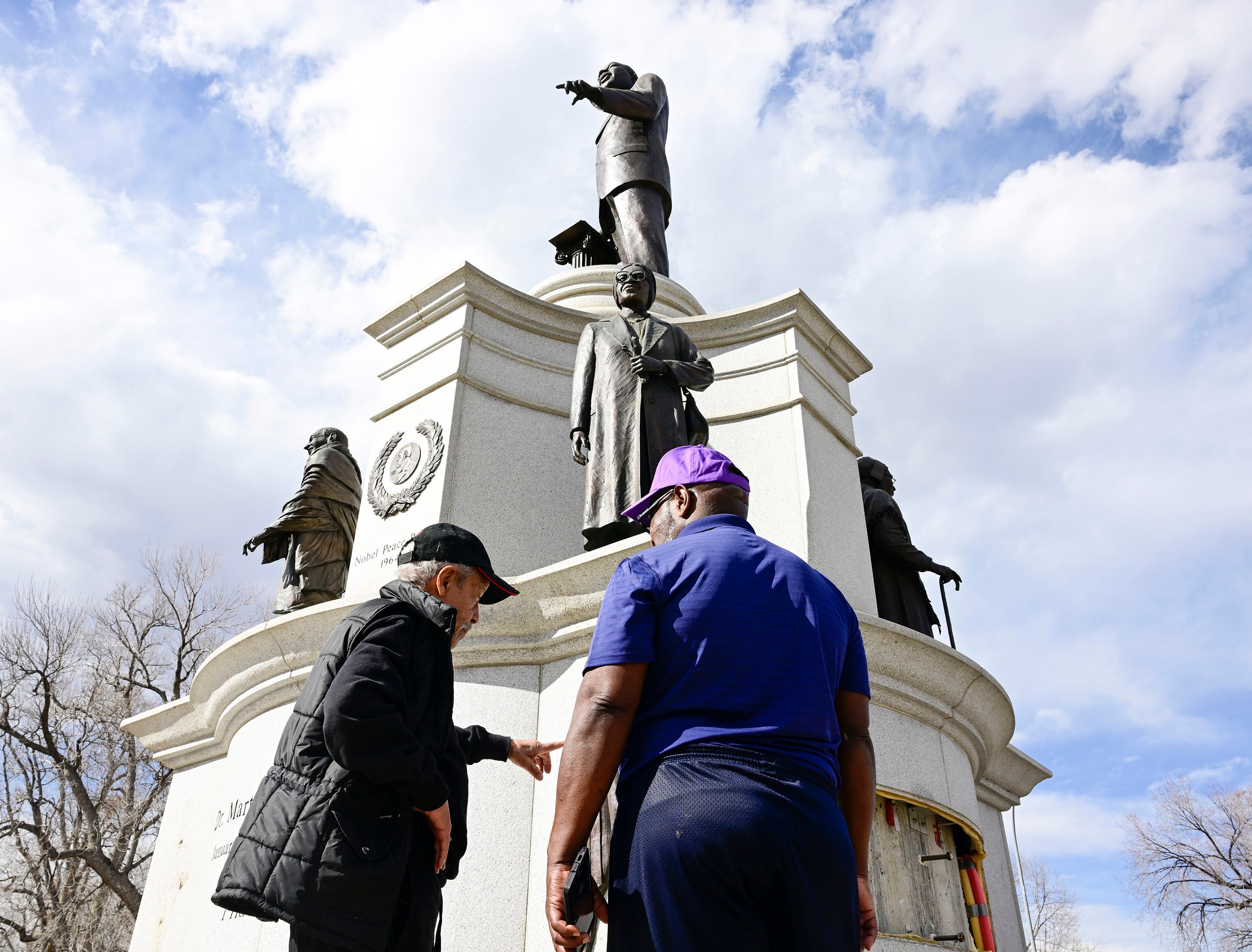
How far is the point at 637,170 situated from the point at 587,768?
27.6 feet

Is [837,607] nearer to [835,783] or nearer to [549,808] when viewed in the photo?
[835,783]

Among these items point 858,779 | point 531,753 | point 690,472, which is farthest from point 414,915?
point 690,472

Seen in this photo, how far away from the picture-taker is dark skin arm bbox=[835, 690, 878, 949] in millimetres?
2322

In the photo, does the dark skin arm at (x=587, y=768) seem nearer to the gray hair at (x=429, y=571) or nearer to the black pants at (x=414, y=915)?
the black pants at (x=414, y=915)

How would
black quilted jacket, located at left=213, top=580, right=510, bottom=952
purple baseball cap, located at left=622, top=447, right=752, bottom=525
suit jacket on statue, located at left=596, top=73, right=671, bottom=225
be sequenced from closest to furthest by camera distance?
black quilted jacket, located at left=213, top=580, right=510, bottom=952
purple baseball cap, located at left=622, top=447, right=752, bottom=525
suit jacket on statue, located at left=596, top=73, right=671, bottom=225

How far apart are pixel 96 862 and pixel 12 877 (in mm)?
2237

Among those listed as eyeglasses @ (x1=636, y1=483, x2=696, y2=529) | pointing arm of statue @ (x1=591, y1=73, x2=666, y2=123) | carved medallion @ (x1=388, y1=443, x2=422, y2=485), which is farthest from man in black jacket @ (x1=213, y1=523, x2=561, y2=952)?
pointing arm of statue @ (x1=591, y1=73, x2=666, y2=123)

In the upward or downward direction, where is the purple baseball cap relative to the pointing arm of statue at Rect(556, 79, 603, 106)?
downward

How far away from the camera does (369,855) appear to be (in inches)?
89.9

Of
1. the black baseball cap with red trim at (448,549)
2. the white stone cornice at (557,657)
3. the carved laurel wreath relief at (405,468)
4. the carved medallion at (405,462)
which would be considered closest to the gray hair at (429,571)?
the black baseball cap with red trim at (448,549)

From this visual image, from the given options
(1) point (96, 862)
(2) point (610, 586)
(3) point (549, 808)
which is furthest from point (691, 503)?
(1) point (96, 862)

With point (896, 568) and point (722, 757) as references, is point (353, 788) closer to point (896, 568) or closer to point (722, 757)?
point (722, 757)

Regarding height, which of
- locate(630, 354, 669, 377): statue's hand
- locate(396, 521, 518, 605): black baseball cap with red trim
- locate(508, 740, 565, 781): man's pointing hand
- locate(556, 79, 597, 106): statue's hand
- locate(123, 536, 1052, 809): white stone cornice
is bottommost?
locate(508, 740, 565, 781): man's pointing hand

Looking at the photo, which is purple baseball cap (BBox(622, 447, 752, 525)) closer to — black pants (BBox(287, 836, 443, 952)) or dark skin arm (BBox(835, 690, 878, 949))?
dark skin arm (BBox(835, 690, 878, 949))
